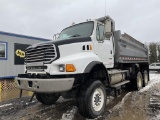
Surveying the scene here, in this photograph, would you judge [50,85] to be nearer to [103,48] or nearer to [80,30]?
[80,30]

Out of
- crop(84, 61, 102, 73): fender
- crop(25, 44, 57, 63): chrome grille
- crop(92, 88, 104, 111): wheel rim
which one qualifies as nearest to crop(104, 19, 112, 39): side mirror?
crop(84, 61, 102, 73): fender

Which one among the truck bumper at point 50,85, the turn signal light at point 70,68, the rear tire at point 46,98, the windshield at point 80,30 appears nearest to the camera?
the truck bumper at point 50,85

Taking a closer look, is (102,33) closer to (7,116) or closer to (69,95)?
(69,95)

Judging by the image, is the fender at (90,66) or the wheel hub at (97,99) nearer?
the fender at (90,66)

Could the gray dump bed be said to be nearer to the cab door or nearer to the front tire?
the cab door

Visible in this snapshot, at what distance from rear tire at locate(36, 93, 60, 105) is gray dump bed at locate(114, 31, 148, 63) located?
9.16 ft

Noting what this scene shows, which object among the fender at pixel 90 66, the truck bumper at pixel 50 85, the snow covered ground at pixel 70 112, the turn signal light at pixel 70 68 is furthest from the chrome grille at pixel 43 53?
the snow covered ground at pixel 70 112

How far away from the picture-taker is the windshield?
5.84 m

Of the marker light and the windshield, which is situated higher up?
the windshield

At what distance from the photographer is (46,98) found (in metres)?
6.61

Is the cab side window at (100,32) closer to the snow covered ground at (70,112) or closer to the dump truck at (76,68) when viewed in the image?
the dump truck at (76,68)

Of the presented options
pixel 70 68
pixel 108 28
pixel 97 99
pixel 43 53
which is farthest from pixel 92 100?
pixel 108 28

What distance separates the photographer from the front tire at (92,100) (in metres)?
4.87

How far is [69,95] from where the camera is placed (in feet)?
17.4
